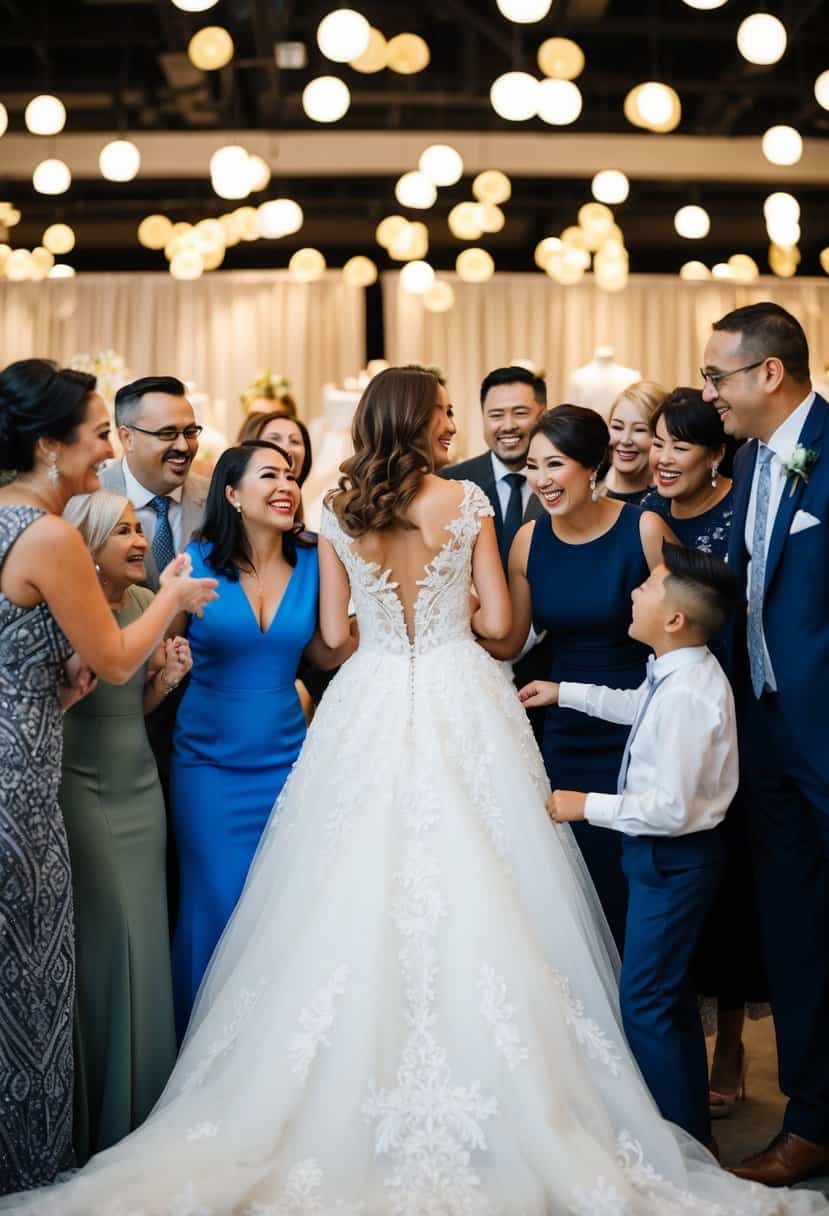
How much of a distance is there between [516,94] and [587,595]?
Result: 488 centimetres

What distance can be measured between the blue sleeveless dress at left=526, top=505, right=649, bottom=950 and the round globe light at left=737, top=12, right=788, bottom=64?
12.3ft

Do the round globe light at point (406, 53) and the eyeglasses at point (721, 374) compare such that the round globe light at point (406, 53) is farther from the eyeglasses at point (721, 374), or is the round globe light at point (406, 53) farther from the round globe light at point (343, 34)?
the eyeglasses at point (721, 374)

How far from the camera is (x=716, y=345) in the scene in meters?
3.40

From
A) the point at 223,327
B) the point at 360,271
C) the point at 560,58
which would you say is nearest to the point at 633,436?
the point at 560,58

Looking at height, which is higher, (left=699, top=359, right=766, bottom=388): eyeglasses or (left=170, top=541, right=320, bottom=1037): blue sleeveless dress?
(left=699, top=359, right=766, bottom=388): eyeglasses

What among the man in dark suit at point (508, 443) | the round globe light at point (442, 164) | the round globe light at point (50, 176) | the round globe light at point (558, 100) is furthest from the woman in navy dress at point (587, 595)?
the round globe light at point (50, 176)

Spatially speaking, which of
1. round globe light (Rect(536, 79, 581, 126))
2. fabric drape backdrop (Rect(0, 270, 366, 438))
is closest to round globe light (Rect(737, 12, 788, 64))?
round globe light (Rect(536, 79, 581, 126))

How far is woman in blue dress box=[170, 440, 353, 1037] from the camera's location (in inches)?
142

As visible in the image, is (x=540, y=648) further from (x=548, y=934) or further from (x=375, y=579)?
(x=548, y=934)

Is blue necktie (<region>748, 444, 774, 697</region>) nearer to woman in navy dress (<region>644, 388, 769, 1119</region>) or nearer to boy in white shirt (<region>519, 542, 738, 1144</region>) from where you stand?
boy in white shirt (<region>519, 542, 738, 1144</region>)

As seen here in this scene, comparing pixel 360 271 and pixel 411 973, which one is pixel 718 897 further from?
pixel 360 271

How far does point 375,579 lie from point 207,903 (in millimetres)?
968

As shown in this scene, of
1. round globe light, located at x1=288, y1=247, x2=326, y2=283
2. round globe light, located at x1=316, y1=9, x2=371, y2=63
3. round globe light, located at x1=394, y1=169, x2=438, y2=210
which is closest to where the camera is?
round globe light, located at x1=316, y1=9, x2=371, y2=63

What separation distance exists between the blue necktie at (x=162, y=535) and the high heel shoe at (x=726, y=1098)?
212cm
